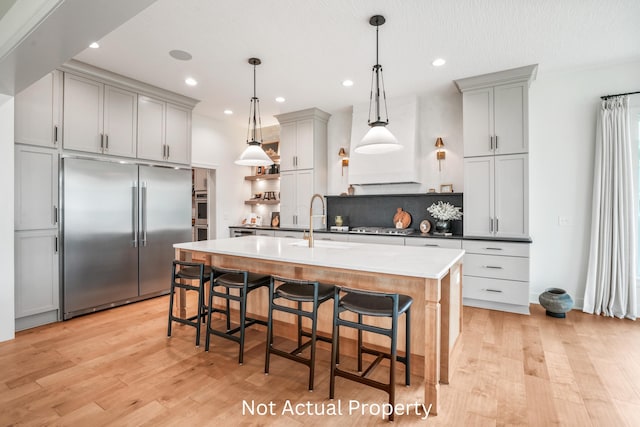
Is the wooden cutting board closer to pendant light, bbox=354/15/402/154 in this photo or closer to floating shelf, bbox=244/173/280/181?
pendant light, bbox=354/15/402/154

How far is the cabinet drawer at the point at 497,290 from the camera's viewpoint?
3.75m

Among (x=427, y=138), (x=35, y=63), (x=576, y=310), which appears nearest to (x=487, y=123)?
(x=427, y=138)

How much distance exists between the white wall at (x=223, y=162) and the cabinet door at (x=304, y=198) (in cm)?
149

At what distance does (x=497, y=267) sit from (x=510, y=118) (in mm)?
1813

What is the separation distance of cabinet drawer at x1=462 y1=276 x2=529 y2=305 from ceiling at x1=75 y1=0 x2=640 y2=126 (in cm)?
253

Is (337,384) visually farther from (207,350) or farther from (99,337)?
(99,337)

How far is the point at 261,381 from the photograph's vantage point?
2314 mm

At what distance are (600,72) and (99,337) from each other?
6.16 metres

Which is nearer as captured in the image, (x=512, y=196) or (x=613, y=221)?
(x=613, y=221)

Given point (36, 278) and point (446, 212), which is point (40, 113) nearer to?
point (36, 278)

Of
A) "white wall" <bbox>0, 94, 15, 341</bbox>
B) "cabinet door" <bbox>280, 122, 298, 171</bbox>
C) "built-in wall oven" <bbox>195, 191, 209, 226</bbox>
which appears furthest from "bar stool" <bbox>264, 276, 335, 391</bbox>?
"built-in wall oven" <bbox>195, 191, 209, 226</bbox>

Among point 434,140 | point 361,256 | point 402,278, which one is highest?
point 434,140

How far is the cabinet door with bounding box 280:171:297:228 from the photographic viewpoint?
18.7 feet

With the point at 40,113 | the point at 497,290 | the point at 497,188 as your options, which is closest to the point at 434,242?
the point at 497,290
